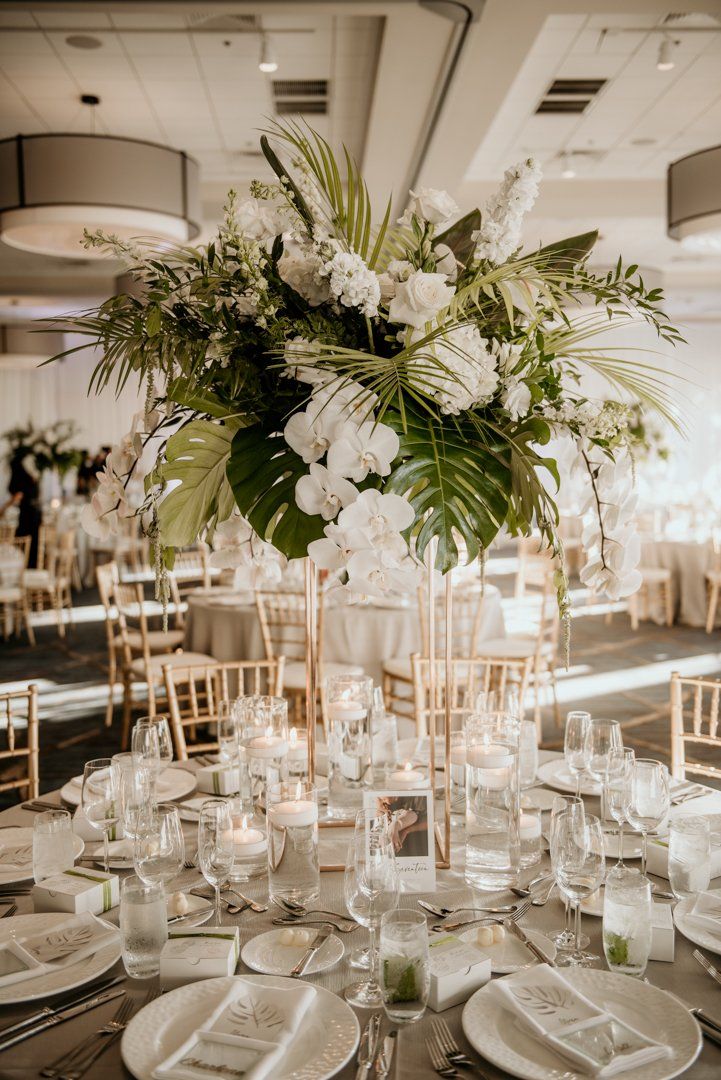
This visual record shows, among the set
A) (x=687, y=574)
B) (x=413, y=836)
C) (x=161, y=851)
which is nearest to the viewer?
(x=161, y=851)

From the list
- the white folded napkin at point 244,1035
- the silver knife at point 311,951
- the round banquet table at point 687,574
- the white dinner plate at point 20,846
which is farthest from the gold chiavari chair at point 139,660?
the round banquet table at point 687,574

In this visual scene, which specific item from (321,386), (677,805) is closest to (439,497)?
(321,386)

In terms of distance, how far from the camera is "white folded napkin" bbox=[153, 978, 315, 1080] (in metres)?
1.20

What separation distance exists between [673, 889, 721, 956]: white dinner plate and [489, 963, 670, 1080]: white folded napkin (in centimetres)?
31

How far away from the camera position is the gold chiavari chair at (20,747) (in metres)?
2.65

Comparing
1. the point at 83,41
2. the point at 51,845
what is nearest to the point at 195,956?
the point at 51,845

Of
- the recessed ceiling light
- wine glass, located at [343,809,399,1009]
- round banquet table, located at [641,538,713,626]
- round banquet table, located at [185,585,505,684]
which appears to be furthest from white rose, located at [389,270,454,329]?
round banquet table, located at [641,538,713,626]

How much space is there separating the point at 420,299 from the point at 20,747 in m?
4.98

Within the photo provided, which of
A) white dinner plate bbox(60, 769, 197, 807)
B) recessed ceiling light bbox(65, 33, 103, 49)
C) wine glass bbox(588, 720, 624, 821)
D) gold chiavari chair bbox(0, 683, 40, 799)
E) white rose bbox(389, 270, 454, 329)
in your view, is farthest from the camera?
recessed ceiling light bbox(65, 33, 103, 49)

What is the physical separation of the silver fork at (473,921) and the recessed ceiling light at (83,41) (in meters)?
5.55

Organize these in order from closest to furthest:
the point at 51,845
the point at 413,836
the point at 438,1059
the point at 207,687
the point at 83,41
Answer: the point at 438,1059 → the point at 413,836 → the point at 51,845 → the point at 207,687 → the point at 83,41

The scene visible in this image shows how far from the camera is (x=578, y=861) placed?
4.99 feet

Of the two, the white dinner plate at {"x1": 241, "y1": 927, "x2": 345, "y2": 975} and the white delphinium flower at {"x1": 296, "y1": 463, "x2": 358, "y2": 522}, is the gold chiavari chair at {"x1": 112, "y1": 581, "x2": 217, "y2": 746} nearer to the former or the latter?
the white dinner plate at {"x1": 241, "y1": 927, "x2": 345, "y2": 975}

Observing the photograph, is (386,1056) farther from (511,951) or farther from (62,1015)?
(62,1015)
